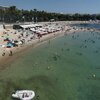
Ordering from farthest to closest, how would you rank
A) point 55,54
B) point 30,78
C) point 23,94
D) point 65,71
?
1. point 55,54
2. point 65,71
3. point 30,78
4. point 23,94

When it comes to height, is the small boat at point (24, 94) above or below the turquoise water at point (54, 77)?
above

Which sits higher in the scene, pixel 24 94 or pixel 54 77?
pixel 24 94

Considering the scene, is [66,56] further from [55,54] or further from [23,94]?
[23,94]

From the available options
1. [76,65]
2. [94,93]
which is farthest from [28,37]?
[94,93]

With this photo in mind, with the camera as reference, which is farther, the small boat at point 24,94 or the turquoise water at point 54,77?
the turquoise water at point 54,77

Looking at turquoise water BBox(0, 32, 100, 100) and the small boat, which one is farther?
turquoise water BBox(0, 32, 100, 100)

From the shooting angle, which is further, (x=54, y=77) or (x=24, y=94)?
(x=54, y=77)

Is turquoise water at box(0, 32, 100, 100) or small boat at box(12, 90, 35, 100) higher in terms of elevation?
small boat at box(12, 90, 35, 100)

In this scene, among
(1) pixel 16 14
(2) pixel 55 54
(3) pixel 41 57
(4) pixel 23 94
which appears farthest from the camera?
(1) pixel 16 14
